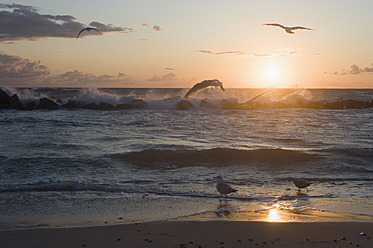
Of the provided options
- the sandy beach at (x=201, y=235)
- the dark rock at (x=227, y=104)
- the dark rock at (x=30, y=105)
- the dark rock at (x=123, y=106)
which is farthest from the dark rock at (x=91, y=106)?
the sandy beach at (x=201, y=235)

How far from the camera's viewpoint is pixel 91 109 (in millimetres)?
31125

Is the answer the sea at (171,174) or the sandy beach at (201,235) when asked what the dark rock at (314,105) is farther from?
the sandy beach at (201,235)

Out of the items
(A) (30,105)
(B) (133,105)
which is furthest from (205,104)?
(A) (30,105)

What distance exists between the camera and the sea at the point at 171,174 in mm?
6316

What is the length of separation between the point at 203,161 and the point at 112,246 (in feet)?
20.8

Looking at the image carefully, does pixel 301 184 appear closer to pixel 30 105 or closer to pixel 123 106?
pixel 123 106

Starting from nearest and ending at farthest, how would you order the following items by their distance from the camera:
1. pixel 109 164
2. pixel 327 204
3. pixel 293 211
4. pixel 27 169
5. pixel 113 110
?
pixel 293 211 → pixel 327 204 → pixel 27 169 → pixel 109 164 → pixel 113 110

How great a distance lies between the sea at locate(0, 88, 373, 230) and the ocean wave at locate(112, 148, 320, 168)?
3 cm

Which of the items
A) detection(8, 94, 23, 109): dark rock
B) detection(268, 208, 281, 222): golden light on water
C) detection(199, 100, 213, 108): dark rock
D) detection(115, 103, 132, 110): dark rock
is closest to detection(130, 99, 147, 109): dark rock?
detection(115, 103, 132, 110): dark rock


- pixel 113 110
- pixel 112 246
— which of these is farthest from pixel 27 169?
pixel 113 110

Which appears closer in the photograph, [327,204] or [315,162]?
[327,204]

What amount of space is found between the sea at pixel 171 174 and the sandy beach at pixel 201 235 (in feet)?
1.16

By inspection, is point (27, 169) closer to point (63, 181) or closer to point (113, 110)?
point (63, 181)

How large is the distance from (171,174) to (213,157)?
88.5 inches
